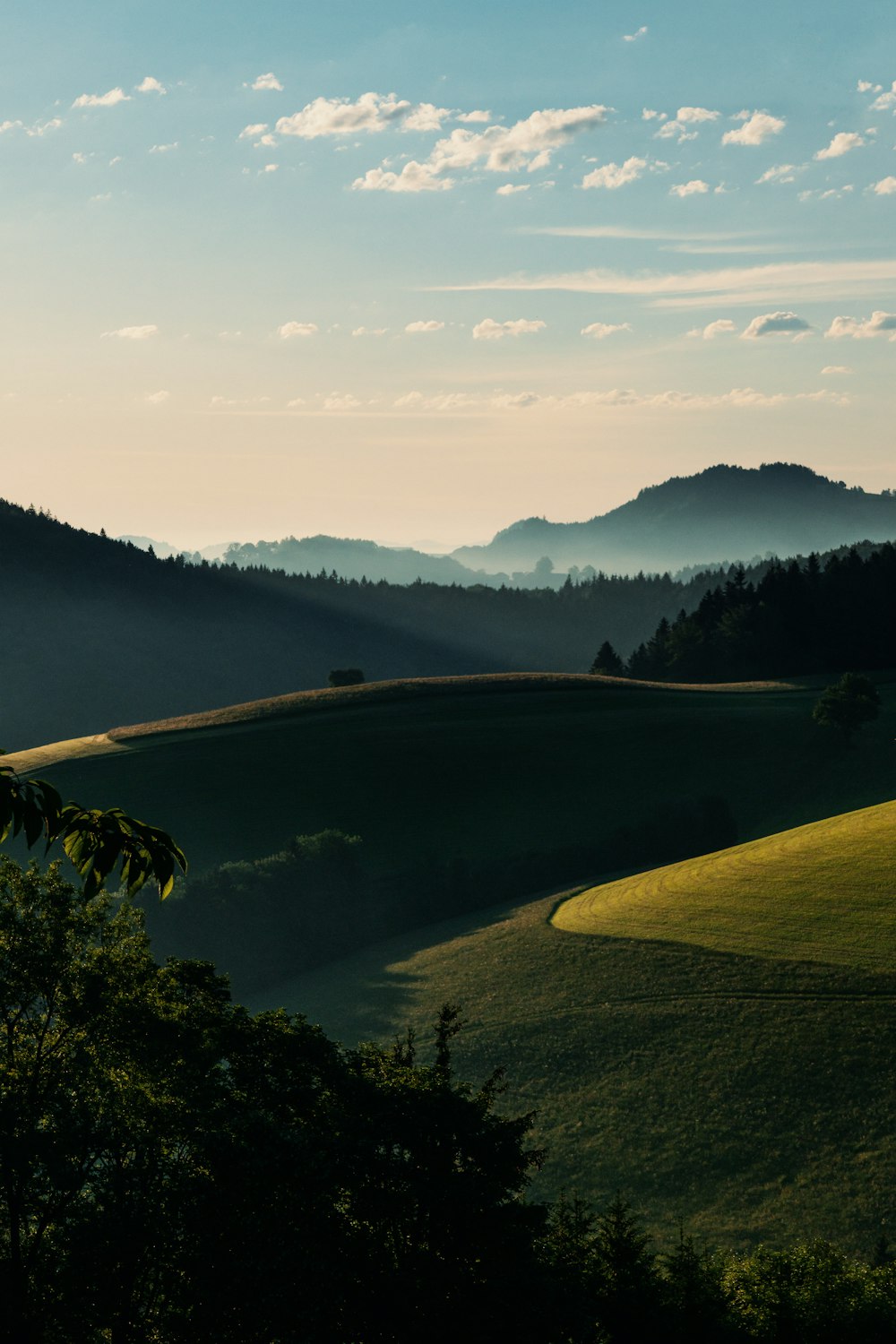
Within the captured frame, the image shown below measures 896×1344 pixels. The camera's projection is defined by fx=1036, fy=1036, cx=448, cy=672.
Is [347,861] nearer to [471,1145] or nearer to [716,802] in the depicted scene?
[716,802]

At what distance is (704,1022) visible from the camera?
5375cm

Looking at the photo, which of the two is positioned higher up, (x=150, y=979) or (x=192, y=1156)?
(x=150, y=979)

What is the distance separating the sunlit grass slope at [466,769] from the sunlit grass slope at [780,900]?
18.2 m

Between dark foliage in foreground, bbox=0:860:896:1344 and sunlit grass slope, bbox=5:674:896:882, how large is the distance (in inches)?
2949

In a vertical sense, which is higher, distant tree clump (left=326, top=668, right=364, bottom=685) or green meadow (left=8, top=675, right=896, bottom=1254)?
distant tree clump (left=326, top=668, right=364, bottom=685)

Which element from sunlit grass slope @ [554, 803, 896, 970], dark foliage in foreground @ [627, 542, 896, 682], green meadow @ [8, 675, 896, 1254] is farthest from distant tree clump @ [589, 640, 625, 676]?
sunlit grass slope @ [554, 803, 896, 970]

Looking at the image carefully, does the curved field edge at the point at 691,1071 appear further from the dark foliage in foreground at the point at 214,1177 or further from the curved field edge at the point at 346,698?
the curved field edge at the point at 346,698

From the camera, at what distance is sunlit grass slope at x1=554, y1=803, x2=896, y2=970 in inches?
2306

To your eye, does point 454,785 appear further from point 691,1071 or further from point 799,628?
point 799,628

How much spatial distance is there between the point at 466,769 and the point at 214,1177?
92877 millimetres

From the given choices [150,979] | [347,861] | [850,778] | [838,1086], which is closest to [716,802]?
[850,778]

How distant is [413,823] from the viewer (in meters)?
103

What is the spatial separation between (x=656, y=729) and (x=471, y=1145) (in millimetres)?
100743

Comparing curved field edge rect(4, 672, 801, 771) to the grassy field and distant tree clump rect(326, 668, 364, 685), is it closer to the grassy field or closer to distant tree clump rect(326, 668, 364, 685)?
distant tree clump rect(326, 668, 364, 685)
